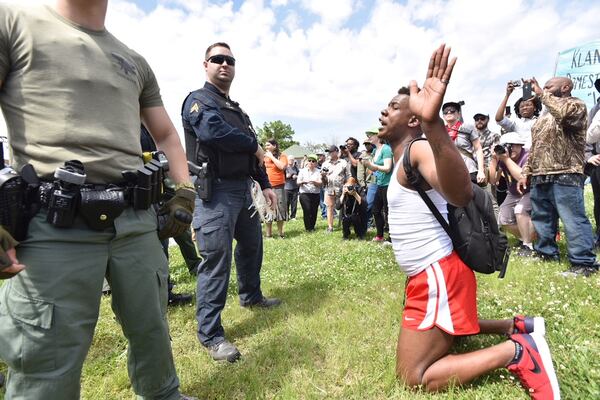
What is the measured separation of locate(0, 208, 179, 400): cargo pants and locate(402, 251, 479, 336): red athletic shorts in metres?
1.51

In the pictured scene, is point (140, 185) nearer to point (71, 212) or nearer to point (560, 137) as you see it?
point (71, 212)

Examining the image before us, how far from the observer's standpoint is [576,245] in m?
3.93

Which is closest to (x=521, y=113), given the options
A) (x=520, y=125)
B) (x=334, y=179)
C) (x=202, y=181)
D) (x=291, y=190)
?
(x=520, y=125)

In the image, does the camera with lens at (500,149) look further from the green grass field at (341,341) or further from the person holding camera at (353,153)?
the person holding camera at (353,153)

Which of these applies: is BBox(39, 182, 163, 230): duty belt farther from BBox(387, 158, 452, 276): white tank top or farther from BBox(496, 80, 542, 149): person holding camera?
BBox(496, 80, 542, 149): person holding camera

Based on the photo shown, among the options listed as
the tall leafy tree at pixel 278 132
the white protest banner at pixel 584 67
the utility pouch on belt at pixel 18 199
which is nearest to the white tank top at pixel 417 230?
the utility pouch on belt at pixel 18 199

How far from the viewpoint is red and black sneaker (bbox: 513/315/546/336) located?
238cm

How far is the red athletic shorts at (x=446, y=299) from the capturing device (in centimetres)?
213

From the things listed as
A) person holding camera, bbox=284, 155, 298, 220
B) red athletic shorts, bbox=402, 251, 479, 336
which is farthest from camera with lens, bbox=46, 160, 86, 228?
person holding camera, bbox=284, 155, 298, 220

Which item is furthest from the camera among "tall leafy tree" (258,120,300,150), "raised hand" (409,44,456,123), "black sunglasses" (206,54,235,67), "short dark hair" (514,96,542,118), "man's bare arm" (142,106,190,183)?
"tall leafy tree" (258,120,300,150)

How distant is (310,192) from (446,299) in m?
7.02

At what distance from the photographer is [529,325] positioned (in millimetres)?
2436

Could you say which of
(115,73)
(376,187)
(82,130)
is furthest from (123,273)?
(376,187)

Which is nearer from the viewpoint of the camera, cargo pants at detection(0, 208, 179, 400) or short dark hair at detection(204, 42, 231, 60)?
cargo pants at detection(0, 208, 179, 400)
